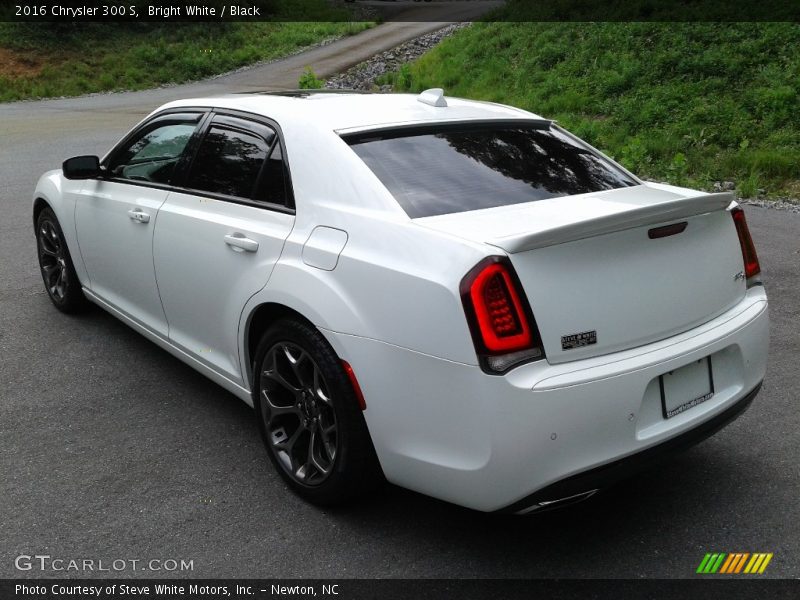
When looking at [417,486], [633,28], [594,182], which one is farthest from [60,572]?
[633,28]

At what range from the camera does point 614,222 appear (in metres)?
2.75

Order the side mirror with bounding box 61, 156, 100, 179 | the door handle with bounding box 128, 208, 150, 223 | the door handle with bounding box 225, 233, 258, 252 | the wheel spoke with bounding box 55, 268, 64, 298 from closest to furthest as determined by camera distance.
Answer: the door handle with bounding box 225, 233, 258, 252 → the door handle with bounding box 128, 208, 150, 223 → the side mirror with bounding box 61, 156, 100, 179 → the wheel spoke with bounding box 55, 268, 64, 298

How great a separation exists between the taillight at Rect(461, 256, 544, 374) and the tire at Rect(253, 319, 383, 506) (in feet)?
2.10

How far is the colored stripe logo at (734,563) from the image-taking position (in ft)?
9.34

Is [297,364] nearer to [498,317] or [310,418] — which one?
[310,418]

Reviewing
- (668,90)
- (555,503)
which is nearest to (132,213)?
(555,503)

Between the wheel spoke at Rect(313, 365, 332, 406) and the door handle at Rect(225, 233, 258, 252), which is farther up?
the door handle at Rect(225, 233, 258, 252)

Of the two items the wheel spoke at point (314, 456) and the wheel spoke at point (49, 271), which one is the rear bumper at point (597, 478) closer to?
the wheel spoke at point (314, 456)

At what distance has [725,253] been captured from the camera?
123 inches

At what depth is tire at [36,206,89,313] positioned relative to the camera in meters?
5.40

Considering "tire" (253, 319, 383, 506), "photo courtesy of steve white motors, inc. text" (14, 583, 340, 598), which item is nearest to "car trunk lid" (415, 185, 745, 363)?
"tire" (253, 319, 383, 506)

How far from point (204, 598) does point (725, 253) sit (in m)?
2.36

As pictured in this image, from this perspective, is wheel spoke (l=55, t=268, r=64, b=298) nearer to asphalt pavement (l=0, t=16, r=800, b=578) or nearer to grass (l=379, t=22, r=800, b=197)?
asphalt pavement (l=0, t=16, r=800, b=578)

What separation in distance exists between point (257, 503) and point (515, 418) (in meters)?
1.36
